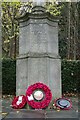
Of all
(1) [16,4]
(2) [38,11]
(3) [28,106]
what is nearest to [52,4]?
(1) [16,4]

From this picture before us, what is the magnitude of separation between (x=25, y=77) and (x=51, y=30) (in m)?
1.65

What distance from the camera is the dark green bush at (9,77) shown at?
13.9 metres

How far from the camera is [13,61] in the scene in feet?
46.2

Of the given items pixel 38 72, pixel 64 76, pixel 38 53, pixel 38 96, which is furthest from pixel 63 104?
pixel 64 76

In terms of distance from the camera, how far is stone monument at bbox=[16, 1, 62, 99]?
7.40 m

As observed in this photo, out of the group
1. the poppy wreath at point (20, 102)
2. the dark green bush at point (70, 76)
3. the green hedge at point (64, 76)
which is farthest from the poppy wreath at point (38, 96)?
the dark green bush at point (70, 76)

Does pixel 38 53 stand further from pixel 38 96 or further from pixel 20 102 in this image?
pixel 20 102

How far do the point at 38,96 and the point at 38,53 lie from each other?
1275 millimetres

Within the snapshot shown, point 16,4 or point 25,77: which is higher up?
point 16,4

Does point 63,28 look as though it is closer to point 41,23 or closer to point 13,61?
point 13,61

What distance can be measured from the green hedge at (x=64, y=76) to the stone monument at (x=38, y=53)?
6305 millimetres

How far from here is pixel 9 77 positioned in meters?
14.0

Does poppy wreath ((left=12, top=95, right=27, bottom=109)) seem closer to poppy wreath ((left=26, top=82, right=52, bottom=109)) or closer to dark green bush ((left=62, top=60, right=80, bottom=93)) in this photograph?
poppy wreath ((left=26, top=82, right=52, bottom=109))

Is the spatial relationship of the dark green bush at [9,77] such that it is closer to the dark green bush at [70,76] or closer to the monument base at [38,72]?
the dark green bush at [70,76]
